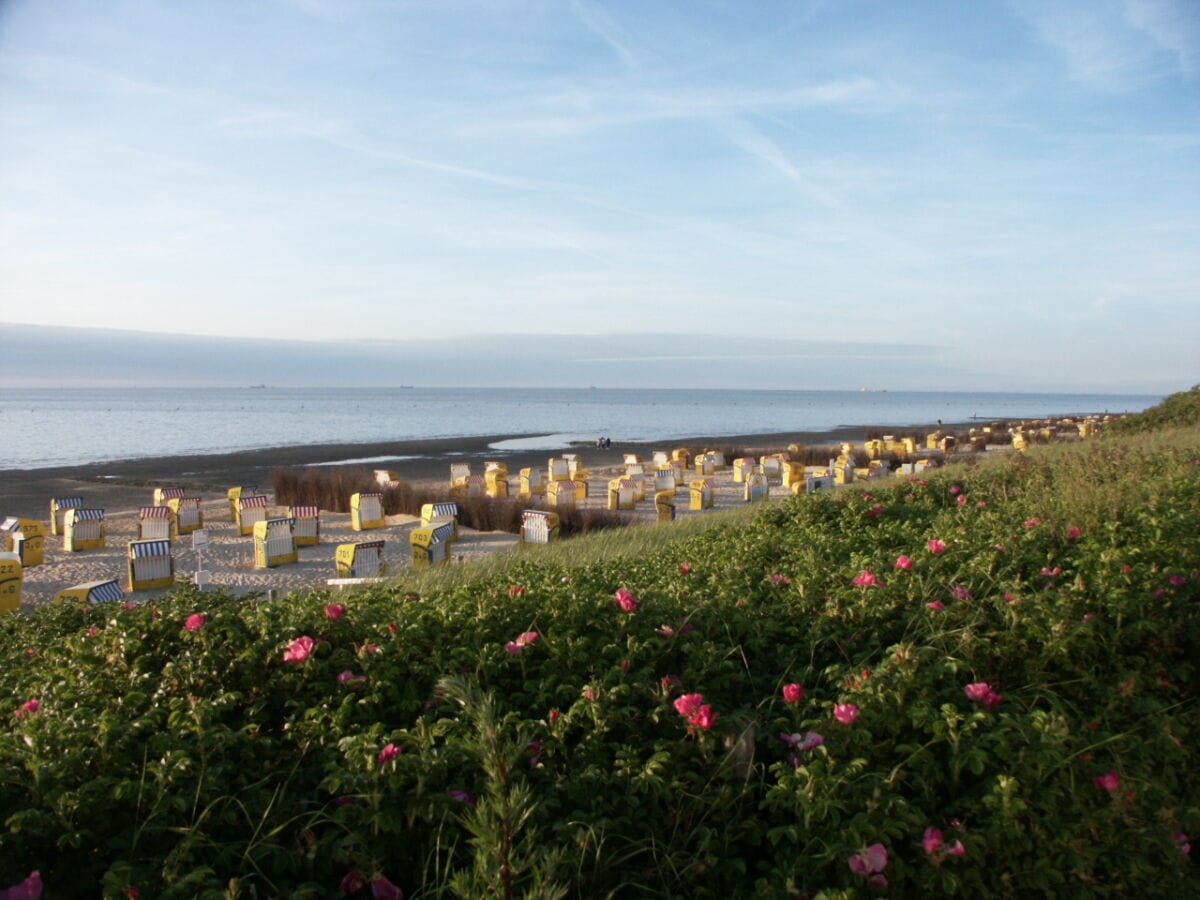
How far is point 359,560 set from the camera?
10664 millimetres

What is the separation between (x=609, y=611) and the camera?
11.2ft

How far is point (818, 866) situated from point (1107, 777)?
993 millimetres

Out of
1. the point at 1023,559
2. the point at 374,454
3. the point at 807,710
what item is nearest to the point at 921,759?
the point at 807,710

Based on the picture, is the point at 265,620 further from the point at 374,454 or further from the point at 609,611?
the point at 374,454

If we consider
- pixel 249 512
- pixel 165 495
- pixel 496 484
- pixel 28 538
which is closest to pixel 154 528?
pixel 249 512

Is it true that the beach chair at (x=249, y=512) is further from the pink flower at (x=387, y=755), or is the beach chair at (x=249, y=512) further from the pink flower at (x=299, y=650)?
the pink flower at (x=387, y=755)

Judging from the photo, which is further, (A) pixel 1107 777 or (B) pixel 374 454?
(B) pixel 374 454

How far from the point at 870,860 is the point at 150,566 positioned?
1117 cm

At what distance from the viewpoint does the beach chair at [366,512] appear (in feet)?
51.6

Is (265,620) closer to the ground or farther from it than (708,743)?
farther from it

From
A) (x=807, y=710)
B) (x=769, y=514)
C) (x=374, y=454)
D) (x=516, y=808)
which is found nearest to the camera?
(x=516, y=808)

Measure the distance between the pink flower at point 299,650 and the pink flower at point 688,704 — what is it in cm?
126

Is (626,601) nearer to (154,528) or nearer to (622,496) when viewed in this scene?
(154,528)

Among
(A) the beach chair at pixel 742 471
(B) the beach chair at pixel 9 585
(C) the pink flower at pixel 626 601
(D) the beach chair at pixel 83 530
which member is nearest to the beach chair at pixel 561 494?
(A) the beach chair at pixel 742 471
